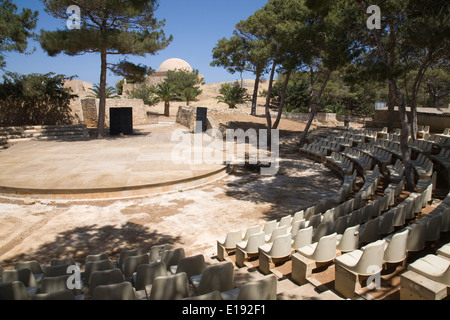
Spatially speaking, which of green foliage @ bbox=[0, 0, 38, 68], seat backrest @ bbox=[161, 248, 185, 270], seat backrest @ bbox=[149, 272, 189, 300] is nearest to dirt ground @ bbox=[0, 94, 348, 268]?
seat backrest @ bbox=[161, 248, 185, 270]

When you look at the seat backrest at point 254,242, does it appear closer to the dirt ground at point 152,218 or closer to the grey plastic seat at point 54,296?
the dirt ground at point 152,218

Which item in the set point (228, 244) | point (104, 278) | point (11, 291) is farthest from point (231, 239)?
point (11, 291)

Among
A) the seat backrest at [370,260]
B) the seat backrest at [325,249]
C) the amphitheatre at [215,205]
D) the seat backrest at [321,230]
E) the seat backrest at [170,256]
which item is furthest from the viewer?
the seat backrest at [321,230]

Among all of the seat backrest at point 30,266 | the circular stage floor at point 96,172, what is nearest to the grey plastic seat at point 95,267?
the seat backrest at point 30,266

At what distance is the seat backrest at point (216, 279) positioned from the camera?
3.12 meters

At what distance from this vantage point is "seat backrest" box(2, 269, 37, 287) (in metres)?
Answer: 3.48

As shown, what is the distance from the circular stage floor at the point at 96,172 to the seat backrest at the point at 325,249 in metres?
6.48

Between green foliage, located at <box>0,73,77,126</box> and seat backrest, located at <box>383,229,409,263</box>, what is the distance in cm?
2119

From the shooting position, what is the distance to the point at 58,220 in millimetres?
7324

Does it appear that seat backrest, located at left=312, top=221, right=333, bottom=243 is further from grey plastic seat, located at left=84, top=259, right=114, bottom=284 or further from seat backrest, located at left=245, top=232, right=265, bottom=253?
grey plastic seat, located at left=84, top=259, right=114, bottom=284

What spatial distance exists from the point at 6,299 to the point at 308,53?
15.7 m

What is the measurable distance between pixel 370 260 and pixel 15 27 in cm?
2070
